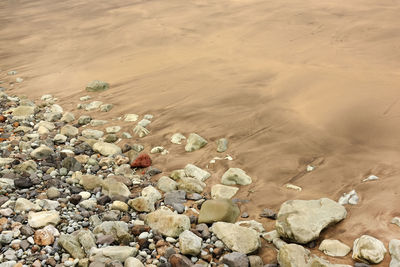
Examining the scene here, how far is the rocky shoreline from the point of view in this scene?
2.59 metres

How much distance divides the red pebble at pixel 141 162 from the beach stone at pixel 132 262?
176cm

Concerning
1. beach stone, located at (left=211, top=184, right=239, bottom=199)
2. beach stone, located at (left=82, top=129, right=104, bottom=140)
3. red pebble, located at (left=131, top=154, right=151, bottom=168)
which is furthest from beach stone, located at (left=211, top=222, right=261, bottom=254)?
beach stone, located at (left=82, top=129, right=104, bottom=140)

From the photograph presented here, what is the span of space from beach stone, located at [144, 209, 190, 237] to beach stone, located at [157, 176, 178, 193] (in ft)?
2.00

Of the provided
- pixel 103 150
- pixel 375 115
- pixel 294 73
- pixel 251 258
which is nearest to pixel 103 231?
pixel 251 258

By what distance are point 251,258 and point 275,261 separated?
180mm

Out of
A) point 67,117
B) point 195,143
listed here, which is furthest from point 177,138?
point 67,117

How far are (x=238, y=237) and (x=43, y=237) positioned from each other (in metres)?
1.50

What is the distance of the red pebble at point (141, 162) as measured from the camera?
423cm

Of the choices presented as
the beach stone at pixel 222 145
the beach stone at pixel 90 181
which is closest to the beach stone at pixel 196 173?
the beach stone at pixel 222 145

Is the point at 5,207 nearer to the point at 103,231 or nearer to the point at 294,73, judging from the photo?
the point at 103,231

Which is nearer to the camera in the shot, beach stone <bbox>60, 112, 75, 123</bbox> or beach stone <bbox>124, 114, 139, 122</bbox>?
beach stone <bbox>124, 114, 139, 122</bbox>

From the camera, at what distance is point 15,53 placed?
10375 millimetres

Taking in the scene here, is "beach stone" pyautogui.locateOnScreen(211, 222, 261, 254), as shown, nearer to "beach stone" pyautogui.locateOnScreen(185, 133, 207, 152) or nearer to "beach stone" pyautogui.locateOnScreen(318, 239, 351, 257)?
"beach stone" pyautogui.locateOnScreen(318, 239, 351, 257)

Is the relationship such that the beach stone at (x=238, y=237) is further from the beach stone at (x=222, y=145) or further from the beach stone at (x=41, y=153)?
the beach stone at (x=41, y=153)
